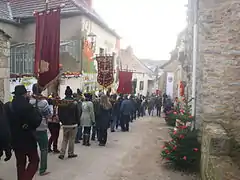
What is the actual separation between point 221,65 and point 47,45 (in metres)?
3.98

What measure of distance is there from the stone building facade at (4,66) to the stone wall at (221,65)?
539 centimetres

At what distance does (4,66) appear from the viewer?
813 cm

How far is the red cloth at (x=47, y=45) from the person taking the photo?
5559 mm

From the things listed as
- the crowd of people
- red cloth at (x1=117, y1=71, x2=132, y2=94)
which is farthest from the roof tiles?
the crowd of people

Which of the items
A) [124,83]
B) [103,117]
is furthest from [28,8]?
[103,117]

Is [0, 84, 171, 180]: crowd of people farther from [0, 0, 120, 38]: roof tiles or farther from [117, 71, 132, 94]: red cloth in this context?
[0, 0, 120, 38]: roof tiles

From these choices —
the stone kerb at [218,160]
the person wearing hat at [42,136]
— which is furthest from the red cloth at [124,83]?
the stone kerb at [218,160]

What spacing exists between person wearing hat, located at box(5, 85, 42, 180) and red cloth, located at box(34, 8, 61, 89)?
3.64 ft

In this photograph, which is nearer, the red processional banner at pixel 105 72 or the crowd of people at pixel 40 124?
the crowd of people at pixel 40 124

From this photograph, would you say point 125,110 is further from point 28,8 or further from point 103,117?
point 28,8

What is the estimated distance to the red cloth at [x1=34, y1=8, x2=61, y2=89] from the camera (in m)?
5.56

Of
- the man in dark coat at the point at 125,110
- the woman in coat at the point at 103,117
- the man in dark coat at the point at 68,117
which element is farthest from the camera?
the man in dark coat at the point at 125,110

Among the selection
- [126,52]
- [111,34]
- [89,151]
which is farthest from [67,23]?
[126,52]

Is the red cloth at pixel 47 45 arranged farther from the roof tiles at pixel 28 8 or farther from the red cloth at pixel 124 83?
the red cloth at pixel 124 83
